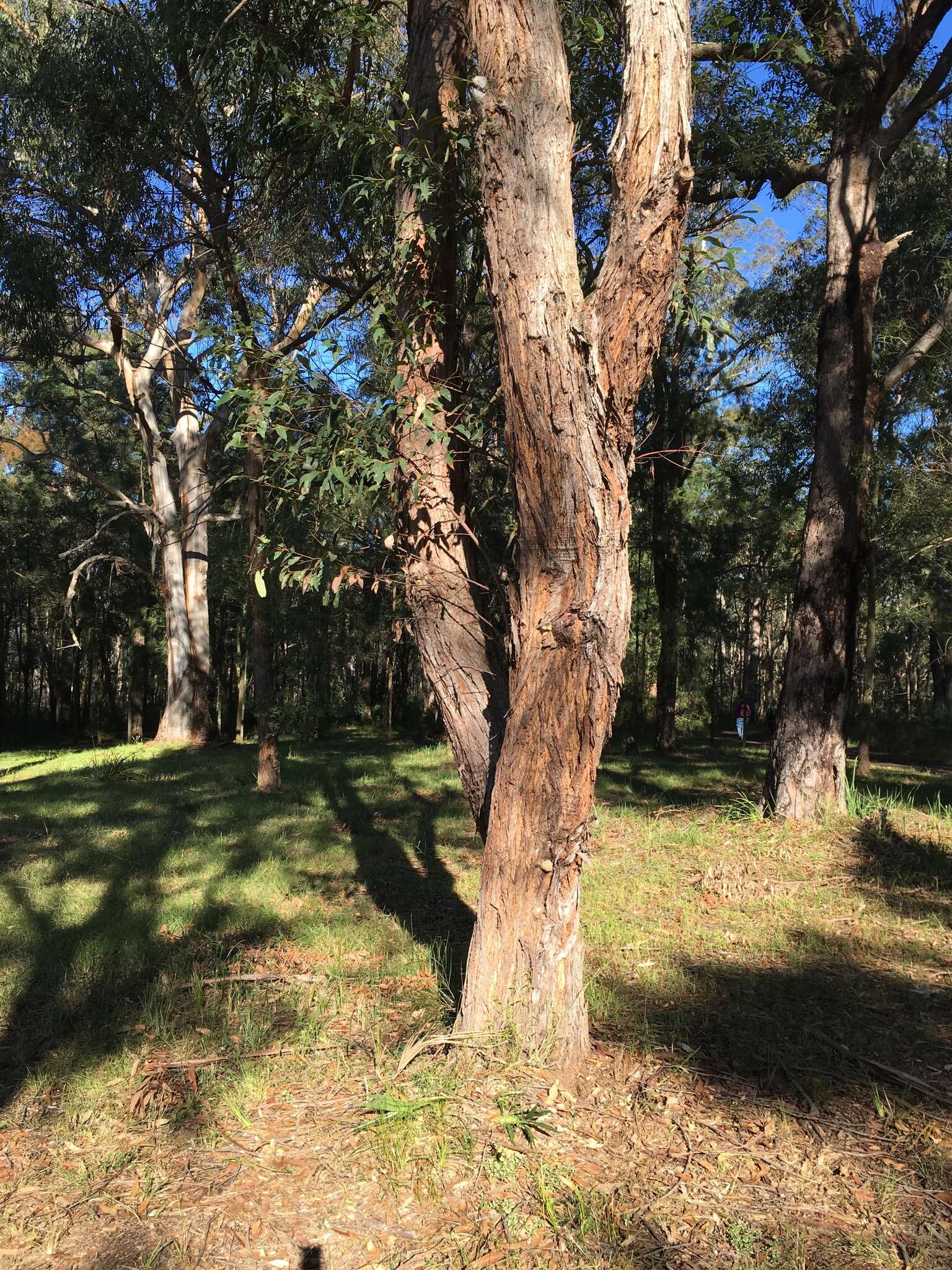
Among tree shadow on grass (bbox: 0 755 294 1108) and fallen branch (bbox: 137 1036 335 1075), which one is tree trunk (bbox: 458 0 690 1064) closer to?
fallen branch (bbox: 137 1036 335 1075)

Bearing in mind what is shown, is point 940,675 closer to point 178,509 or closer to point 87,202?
point 178,509

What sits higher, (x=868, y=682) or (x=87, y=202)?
(x=87, y=202)

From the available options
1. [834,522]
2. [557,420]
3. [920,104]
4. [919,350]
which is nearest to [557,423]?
[557,420]

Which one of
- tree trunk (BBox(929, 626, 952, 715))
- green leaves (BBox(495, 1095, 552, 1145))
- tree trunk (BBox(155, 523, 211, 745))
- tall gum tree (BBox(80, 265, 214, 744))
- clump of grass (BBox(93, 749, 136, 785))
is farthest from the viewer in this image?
tree trunk (BBox(929, 626, 952, 715))

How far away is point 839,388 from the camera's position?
7.98 metres

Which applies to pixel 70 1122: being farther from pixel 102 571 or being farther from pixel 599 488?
pixel 102 571

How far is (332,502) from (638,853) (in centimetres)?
405

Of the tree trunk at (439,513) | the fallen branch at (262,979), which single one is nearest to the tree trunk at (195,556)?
the fallen branch at (262,979)

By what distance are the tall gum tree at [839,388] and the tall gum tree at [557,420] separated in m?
4.65

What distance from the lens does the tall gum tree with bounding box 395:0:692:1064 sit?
3.17 metres

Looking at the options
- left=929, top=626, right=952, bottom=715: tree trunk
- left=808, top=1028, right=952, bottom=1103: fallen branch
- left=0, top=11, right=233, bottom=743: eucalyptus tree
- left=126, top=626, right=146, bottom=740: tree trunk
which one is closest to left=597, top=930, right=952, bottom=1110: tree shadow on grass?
left=808, top=1028, right=952, bottom=1103: fallen branch

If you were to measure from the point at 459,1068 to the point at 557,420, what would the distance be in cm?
238

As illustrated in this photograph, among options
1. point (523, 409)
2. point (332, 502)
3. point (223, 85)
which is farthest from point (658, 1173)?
point (223, 85)

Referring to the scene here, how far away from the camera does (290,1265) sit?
2520 mm
